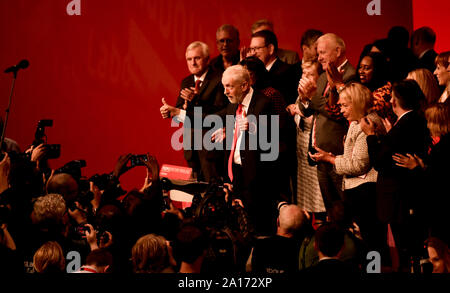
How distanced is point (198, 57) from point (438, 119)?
2.28 metres

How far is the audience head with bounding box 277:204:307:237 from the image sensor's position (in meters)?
3.39

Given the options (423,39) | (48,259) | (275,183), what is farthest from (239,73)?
(48,259)

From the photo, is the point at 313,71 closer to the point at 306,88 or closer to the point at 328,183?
the point at 306,88

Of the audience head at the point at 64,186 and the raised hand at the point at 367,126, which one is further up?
the raised hand at the point at 367,126

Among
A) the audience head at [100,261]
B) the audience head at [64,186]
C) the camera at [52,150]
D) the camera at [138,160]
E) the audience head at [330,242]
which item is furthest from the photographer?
the camera at [52,150]

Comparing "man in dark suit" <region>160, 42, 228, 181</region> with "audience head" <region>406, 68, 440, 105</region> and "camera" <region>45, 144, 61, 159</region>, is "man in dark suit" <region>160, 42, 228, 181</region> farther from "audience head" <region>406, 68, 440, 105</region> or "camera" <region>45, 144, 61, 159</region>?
"audience head" <region>406, 68, 440, 105</region>

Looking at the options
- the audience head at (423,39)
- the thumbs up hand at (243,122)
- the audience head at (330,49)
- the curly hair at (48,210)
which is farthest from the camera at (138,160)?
the audience head at (423,39)

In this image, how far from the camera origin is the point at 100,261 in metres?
3.03

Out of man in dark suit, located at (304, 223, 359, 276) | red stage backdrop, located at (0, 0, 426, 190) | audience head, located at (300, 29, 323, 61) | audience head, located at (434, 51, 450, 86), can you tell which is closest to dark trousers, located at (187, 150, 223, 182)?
audience head, located at (300, 29, 323, 61)

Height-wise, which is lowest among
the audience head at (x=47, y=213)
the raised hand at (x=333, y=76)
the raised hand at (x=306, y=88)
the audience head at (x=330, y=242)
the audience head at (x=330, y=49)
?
the audience head at (x=330, y=242)

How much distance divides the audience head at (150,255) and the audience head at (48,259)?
1.26 ft

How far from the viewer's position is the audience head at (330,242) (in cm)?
290

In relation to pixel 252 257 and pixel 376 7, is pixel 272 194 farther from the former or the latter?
pixel 376 7

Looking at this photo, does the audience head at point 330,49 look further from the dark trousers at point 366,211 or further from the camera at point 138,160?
the camera at point 138,160
